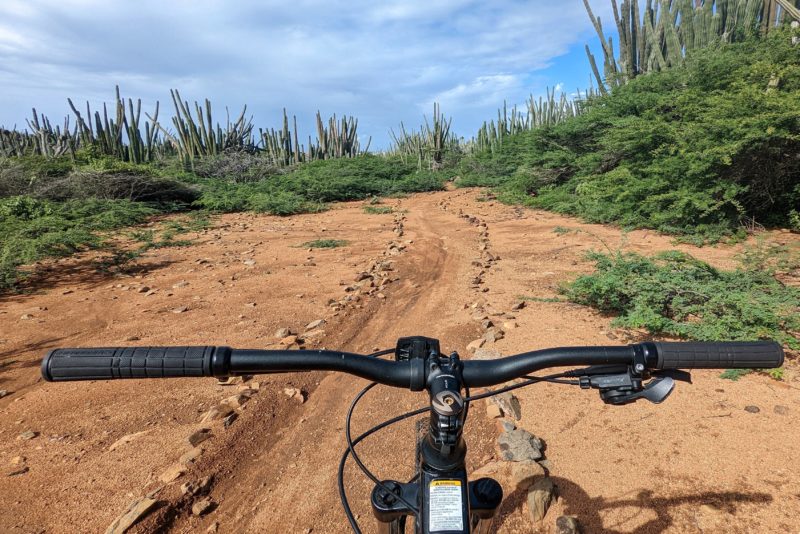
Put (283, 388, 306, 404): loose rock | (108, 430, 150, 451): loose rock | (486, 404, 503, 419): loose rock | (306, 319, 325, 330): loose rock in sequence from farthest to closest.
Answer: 1. (306, 319, 325, 330): loose rock
2. (283, 388, 306, 404): loose rock
3. (486, 404, 503, 419): loose rock
4. (108, 430, 150, 451): loose rock

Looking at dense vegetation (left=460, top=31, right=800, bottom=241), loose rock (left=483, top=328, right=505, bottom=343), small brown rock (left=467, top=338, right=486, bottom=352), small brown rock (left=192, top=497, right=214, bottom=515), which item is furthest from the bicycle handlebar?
dense vegetation (left=460, top=31, right=800, bottom=241)

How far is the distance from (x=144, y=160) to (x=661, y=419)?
26.3 meters

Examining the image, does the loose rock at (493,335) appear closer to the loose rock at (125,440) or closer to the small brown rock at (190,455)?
the small brown rock at (190,455)

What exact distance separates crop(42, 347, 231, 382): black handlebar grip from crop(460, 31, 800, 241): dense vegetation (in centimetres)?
881

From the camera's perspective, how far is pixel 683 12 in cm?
1321

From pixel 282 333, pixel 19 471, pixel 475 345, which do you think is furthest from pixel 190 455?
pixel 475 345

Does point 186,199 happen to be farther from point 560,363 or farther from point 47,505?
point 560,363

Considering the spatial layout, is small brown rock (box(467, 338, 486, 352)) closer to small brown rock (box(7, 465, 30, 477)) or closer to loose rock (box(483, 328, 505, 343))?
loose rock (box(483, 328, 505, 343))

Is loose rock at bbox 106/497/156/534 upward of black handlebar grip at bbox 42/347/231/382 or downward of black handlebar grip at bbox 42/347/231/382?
downward

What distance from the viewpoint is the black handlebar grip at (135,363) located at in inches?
38.4

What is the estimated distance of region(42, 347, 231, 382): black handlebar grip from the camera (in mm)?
975

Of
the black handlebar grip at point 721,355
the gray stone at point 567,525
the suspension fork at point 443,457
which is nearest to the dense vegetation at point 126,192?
the suspension fork at point 443,457

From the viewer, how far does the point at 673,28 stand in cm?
1354

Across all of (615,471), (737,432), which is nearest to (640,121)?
(737,432)
